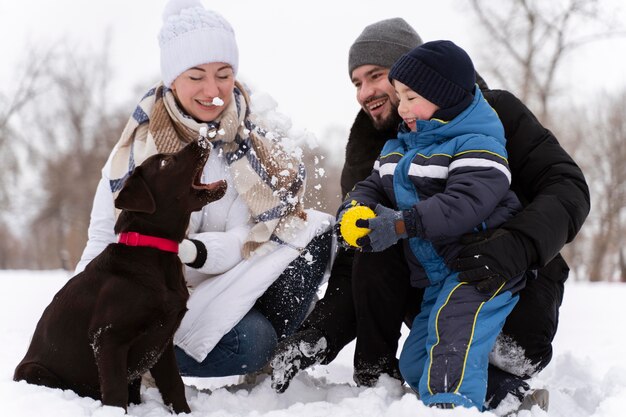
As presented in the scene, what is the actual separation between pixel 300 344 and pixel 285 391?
257 millimetres

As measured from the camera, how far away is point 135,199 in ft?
8.61

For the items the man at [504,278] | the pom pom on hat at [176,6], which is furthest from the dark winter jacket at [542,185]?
the pom pom on hat at [176,6]

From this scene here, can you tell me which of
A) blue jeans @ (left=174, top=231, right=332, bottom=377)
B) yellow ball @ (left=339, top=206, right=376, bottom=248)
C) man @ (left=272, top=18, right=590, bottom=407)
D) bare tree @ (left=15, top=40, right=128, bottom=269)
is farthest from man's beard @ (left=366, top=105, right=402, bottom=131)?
bare tree @ (left=15, top=40, right=128, bottom=269)

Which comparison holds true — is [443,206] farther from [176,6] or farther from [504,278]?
[176,6]

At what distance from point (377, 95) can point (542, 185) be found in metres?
1.18

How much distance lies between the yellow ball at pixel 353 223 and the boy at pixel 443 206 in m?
0.04

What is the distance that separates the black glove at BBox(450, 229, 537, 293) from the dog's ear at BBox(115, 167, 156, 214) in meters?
1.31

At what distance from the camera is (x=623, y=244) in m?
27.0

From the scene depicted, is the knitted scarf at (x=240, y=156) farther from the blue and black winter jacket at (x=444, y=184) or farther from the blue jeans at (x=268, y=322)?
the blue and black winter jacket at (x=444, y=184)

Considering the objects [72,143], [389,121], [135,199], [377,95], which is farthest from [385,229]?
[72,143]

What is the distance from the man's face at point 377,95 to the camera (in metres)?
3.87

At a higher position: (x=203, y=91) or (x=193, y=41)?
(x=193, y=41)

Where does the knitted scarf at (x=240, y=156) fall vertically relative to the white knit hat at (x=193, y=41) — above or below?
below

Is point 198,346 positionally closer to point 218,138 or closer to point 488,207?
point 218,138
